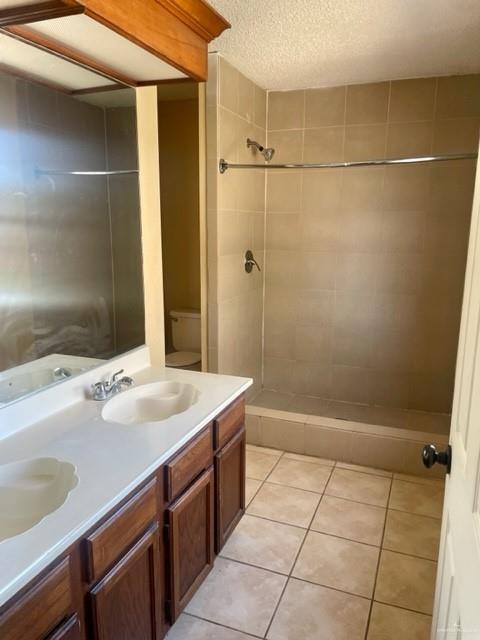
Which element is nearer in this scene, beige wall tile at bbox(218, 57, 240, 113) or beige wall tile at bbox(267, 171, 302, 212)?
beige wall tile at bbox(218, 57, 240, 113)

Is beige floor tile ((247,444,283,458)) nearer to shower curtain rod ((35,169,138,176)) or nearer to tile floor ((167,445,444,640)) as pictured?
tile floor ((167,445,444,640))

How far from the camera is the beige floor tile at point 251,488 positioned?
2.61 meters

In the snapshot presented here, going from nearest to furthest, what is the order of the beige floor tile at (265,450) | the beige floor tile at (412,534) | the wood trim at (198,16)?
the wood trim at (198,16), the beige floor tile at (412,534), the beige floor tile at (265,450)

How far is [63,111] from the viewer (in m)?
1.79

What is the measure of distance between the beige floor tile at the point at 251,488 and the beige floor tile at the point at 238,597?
504mm

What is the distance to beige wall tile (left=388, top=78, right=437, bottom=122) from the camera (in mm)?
3064

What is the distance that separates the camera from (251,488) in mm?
2713

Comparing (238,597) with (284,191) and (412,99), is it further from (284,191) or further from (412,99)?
(412,99)

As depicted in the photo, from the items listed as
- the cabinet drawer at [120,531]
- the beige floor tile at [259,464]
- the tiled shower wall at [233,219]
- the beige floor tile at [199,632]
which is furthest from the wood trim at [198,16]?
the beige floor tile at [259,464]

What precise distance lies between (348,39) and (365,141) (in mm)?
932

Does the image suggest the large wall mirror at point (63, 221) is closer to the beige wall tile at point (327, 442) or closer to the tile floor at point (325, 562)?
the tile floor at point (325, 562)

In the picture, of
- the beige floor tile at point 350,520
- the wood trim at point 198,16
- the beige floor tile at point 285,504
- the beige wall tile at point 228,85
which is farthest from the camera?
the beige wall tile at point 228,85

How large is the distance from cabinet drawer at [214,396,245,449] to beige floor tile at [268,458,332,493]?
2.78 ft

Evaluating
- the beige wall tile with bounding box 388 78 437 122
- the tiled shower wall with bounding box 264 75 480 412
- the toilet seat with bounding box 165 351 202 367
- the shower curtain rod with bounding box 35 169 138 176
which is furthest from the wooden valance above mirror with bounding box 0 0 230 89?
the toilet seat with bounding box 165 351 202 367
